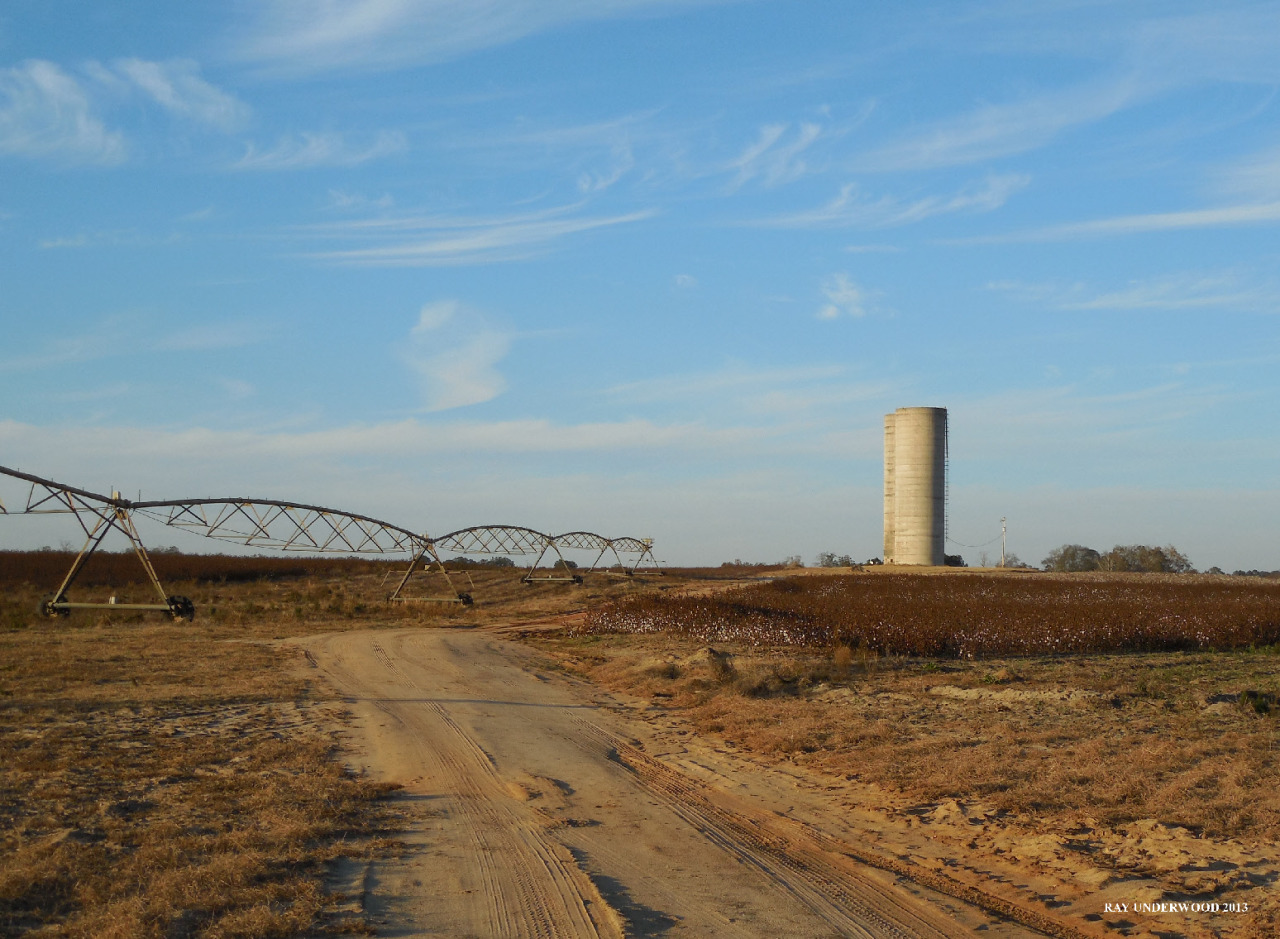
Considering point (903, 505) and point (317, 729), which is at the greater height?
point (903, 505)

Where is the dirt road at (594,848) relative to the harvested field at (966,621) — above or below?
below

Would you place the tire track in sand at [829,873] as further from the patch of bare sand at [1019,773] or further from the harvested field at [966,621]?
the harvested field at [966,621]

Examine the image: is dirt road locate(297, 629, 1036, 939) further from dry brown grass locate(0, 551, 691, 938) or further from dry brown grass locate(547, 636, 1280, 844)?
dry brown grass locate(547, 636, 1280, 844)

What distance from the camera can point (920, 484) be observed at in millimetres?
67250

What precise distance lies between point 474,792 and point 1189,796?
7389 millimetres

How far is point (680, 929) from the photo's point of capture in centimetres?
700

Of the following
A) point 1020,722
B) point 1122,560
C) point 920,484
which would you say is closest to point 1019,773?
point 1020,722

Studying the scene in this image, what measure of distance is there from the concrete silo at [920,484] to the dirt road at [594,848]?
54.8 meters

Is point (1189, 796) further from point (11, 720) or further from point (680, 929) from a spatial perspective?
point (11, 720)

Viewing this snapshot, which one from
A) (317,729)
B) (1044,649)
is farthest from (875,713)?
(1044,649)

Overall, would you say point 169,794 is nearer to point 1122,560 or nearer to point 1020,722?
point 1020,722

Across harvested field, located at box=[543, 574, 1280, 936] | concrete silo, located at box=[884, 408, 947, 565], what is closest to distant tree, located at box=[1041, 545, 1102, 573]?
concrete silo, located at box=[884, 408, 947, 565]

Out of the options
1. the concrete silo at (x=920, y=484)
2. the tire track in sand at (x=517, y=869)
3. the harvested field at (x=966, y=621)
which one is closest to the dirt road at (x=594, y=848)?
the tire track in sand at (x=517, y=869)

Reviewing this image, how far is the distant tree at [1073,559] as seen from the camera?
100812mm
